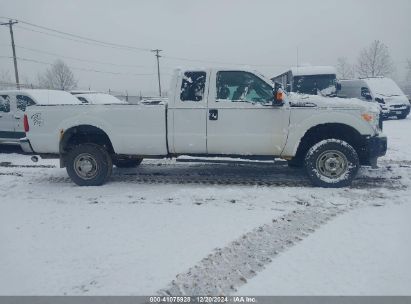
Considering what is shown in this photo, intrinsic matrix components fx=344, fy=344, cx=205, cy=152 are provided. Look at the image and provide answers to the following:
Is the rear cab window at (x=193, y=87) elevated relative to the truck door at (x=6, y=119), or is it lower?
elevated

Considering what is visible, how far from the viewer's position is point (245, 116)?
18.9 feet

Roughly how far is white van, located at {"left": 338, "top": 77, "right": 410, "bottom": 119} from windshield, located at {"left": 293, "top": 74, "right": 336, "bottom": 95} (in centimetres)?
271

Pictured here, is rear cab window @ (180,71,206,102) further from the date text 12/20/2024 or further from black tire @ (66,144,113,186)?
the date text 12/20/2024

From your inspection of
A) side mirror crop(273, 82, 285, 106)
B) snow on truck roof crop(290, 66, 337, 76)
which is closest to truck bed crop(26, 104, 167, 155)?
side mirror crop(273, 82, 285, 106)

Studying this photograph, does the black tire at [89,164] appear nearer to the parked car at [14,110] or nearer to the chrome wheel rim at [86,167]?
the chrome wheel rim at [86,167]

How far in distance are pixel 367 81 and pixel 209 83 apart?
15048mm

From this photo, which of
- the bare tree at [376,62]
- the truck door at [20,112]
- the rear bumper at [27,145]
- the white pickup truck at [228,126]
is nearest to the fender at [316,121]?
the white pickup truck at [228,126]

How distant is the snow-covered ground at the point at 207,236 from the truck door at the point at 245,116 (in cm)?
78

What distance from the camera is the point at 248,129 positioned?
19.0ft

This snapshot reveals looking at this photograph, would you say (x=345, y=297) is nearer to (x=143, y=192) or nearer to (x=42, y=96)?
(x=143, y=192)

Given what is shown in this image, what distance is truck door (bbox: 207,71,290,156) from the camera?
18.8 feet

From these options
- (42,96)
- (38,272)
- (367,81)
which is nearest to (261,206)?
(38,272)

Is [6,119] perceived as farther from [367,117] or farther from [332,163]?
[367,117]

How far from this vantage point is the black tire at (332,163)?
5703 millimetres
